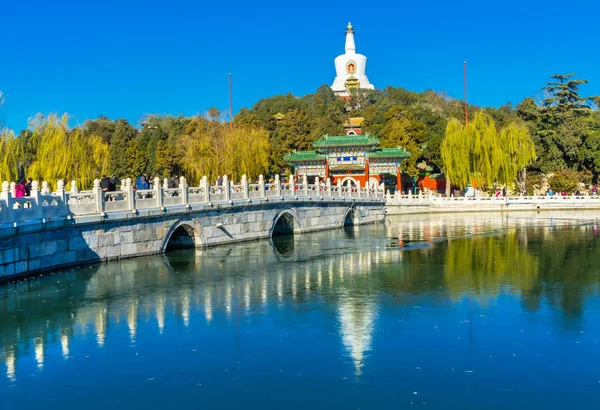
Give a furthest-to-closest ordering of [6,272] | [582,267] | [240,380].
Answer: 1. [582,267]
2. [6,272]
3. [240,380]

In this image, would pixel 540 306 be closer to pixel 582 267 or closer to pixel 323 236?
pixel 582 267

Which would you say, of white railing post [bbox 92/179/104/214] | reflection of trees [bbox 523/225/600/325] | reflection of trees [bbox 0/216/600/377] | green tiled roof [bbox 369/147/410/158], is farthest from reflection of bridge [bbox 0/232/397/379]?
green tiled roof [bbox 369/147/410/158]

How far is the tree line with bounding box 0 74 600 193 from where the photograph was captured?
33.4 metres

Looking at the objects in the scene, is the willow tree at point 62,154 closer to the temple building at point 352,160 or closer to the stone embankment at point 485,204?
the temple building at point 352,160

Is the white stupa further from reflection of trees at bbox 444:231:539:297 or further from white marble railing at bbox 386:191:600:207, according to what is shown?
reflection of trees at bbox 444:231:539:297

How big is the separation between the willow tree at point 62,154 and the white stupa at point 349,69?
55.9m

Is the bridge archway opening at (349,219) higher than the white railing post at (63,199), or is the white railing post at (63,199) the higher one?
the white railing post at (63,199)

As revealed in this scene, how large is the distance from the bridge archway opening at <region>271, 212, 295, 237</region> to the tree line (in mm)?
10374

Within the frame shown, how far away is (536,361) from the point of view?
959 centimetres

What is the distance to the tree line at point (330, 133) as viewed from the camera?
1315 inches

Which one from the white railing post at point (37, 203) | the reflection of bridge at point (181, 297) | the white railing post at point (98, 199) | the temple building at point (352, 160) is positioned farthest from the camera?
the temple building at point (352, 160)

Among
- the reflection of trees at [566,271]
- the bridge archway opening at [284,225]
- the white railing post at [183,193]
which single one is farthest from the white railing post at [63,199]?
the bridge archway opening at [284,225]

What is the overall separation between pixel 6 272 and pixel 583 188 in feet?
156

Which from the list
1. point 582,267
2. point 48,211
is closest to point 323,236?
point 582,267
